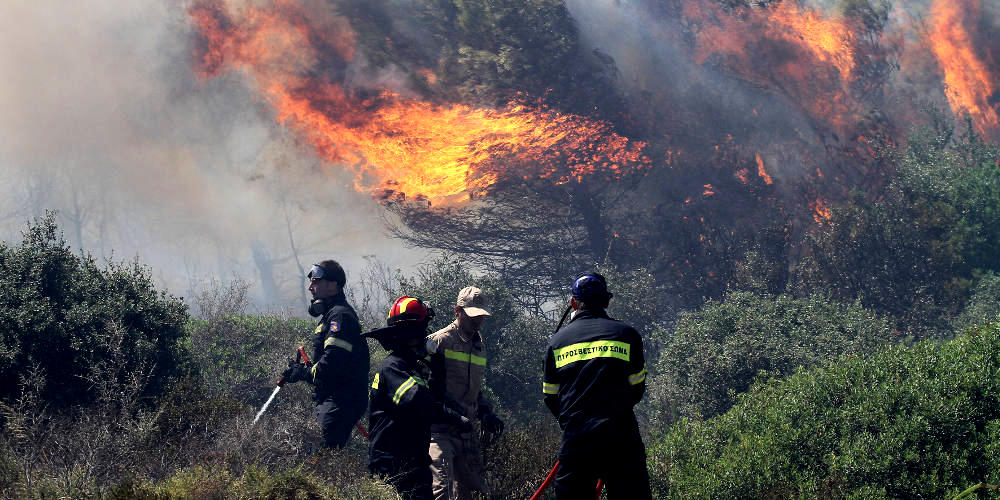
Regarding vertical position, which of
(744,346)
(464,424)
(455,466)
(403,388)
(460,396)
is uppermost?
(403,388)

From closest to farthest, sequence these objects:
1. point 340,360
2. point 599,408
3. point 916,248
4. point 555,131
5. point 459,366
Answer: point 599,408
point 459,366
point 340,360
point 916,248
point 555,131

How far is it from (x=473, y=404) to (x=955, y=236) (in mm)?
15345

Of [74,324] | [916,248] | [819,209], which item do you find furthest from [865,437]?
[819,209]

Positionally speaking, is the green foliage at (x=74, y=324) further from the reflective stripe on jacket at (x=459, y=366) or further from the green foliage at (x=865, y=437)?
the green foliage at (x=865, y=437)

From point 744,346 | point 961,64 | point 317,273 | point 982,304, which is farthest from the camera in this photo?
point 961,64

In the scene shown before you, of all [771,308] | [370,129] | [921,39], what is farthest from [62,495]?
[921,39]

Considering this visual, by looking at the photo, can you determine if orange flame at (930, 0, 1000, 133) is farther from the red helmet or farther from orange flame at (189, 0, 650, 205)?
the red helmet

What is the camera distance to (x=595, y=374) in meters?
4.64

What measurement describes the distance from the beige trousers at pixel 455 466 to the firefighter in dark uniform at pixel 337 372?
209 centimetres

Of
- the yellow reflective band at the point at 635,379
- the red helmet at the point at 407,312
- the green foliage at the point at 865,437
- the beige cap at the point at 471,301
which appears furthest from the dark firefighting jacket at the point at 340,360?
the yellow reflective band at the point at 635,379

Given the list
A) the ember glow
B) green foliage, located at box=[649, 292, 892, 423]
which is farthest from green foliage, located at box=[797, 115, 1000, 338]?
the ember glow

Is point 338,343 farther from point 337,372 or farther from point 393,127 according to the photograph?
point 393,127

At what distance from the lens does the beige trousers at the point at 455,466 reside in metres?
6.10

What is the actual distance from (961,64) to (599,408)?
93.9 feet
